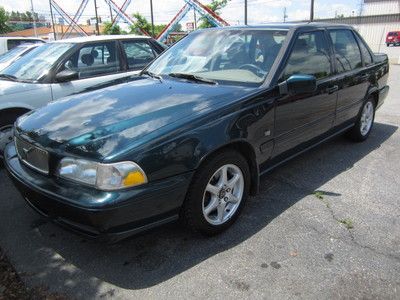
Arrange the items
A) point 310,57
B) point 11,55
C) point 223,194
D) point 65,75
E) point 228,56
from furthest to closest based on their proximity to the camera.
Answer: point 11,55, point 65,75, point 310,57, point 228,56, point 223,194

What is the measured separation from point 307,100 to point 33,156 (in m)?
2.57

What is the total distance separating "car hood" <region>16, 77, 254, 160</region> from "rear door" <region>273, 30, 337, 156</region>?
21.5 inches

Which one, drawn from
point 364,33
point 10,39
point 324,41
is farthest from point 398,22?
point 324,41

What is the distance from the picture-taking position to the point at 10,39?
12.5 meters

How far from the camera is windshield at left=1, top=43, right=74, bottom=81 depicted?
17.3 feet

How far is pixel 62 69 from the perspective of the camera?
5316 millimetres

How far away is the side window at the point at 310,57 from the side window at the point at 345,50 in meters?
0.28

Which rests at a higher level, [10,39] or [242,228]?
[10,39]

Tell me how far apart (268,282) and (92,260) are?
1.31 m

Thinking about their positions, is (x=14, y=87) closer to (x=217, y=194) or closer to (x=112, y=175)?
(x=112, y=175)

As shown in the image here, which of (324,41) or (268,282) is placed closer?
(268,282)

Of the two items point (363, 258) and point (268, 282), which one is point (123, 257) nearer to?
point (268, 282)

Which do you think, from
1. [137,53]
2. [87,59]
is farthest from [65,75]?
[137,53]

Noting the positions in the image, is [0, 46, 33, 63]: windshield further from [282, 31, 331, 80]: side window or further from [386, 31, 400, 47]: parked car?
[386, 31, 400, 47]: parked car
